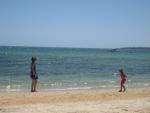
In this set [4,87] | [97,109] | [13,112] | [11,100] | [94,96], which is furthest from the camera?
[4,87]

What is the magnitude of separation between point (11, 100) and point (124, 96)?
5.56 m

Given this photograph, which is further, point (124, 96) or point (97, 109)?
point (124, 96)

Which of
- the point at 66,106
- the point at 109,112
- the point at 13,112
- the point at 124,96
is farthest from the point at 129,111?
the point at 124,96

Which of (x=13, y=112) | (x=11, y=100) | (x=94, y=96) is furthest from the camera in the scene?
(x=94, y=96)

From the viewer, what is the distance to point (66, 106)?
39.9 ft

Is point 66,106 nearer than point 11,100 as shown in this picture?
Yes

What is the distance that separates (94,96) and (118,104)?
321 cm

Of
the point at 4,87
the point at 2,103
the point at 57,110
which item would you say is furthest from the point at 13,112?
the point at 4,87

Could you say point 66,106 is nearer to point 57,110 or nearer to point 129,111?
point 57,110

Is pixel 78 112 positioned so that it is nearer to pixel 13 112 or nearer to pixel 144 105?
pixel 13 112

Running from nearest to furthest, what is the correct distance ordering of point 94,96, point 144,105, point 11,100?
1. point 144,105
2. point 11,100
3. point 94,96

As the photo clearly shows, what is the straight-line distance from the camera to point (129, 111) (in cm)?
1127

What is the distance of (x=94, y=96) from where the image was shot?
1587cm

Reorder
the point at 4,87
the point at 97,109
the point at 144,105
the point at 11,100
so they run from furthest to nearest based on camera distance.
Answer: the point at 4,87, the point at 11,100, the point at 144,105, the point at 97,109
